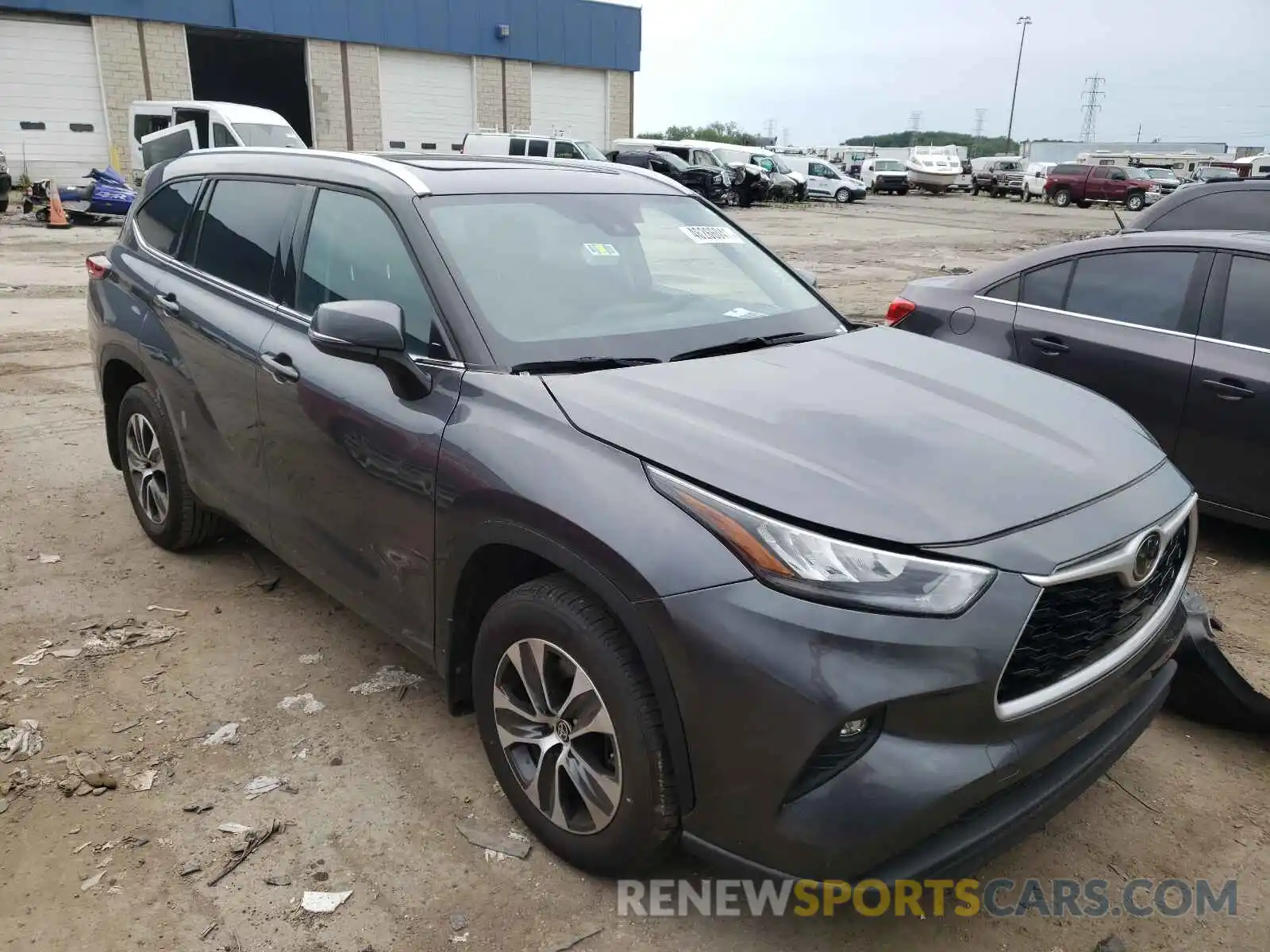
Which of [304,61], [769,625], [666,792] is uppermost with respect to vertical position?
[304,61]

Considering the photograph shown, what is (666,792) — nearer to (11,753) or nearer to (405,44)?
(11,753)

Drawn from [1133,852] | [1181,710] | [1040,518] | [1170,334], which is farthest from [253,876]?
[1170,334]

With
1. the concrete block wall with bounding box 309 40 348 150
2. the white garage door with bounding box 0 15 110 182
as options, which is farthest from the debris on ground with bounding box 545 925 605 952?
the concrete block wall with bounding box 309 40 348 150

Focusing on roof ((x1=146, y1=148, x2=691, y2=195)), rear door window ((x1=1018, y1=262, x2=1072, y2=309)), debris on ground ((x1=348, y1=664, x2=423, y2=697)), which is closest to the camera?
roof ((x1=146, y1=148, x2=691, y2=195))

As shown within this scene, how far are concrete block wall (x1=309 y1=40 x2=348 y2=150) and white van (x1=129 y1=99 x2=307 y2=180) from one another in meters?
9.76

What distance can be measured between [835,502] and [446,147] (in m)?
35.3

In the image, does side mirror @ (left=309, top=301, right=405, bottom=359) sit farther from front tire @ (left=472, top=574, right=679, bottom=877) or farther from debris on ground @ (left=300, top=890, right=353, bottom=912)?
debris on ground @ (left=300, top=890, right=353, bottom=912)

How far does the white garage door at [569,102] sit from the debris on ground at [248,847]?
123 feet

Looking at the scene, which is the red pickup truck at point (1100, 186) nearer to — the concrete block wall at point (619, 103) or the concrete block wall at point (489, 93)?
the concrete block wall at point (619, 103)

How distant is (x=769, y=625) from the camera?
6.58 ft

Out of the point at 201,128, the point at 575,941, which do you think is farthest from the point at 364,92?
the point at 575,941

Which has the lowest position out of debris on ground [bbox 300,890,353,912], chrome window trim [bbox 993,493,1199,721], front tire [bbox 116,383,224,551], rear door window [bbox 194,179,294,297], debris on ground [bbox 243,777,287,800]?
debris on ground [bbox 243,777,287,800]

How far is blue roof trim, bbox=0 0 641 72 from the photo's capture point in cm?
2966

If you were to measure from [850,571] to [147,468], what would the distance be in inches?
145
